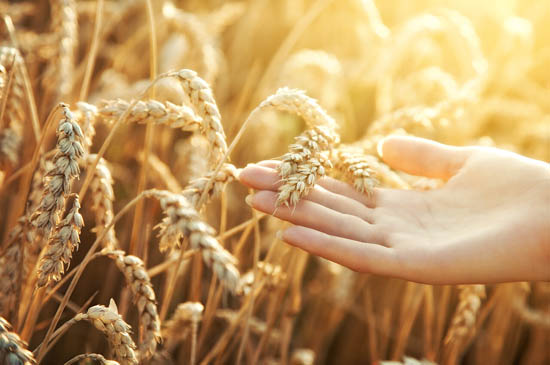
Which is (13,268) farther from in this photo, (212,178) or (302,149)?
(302,149)

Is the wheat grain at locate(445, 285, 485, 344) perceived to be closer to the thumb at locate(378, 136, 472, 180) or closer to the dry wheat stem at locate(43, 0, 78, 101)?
the thumb at locate(378, 136, 472, 180)

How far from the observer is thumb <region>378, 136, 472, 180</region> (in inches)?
57.6

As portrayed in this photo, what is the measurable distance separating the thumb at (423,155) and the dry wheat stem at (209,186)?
601mm

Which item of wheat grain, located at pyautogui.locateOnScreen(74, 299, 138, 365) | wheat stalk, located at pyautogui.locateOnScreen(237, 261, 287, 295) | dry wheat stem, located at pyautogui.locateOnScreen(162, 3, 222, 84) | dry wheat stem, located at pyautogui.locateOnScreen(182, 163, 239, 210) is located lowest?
wheat grain, located at pyautogui.locateOnScreen(74, 299, 138, 365)

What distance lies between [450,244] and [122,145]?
5.48 feet

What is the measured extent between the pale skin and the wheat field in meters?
0.08

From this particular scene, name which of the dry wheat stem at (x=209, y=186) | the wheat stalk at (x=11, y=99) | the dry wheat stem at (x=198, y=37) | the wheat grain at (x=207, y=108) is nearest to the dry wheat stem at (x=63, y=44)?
the wheat stalk at (x=11, y=99)

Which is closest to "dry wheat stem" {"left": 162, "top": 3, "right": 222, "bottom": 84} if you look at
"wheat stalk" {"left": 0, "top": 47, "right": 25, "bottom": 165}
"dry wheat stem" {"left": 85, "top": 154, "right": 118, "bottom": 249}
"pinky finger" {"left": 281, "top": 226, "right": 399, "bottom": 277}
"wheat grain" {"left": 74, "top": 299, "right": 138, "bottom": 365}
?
"wheat stalk" {"left": 0, "top": 47, "right": 25, "bottom": 165}

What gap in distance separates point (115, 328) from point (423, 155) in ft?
3.38

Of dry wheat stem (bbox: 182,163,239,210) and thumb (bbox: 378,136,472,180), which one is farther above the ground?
thumb (bbox: 378,136,472,180)

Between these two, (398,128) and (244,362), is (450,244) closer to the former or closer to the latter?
(398,128)

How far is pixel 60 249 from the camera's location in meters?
0.89

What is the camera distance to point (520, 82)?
3.12 m

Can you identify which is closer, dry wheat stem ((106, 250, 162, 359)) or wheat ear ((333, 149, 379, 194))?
dry wheat stem ((106, 250, 162, 359))
